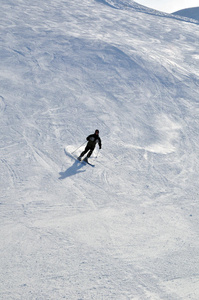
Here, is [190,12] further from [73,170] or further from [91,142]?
[73,170]

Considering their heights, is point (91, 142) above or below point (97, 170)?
above

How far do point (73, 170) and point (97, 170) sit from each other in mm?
645

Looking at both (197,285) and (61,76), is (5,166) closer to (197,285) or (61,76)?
(197,285)

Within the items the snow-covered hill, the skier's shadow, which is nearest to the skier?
the skier's shadow

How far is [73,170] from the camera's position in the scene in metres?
6.73

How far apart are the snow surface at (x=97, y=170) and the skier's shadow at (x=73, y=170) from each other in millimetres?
27

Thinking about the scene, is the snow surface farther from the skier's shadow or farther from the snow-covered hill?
the snow-covered hill

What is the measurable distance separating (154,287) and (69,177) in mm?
3224

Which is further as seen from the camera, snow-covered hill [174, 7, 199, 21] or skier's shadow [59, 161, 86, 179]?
snow-covered hill [174, 7, 199, 21]

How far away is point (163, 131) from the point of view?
9414mm

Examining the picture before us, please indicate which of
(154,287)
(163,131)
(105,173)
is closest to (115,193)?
(105,173)

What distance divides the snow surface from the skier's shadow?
3 centimetres

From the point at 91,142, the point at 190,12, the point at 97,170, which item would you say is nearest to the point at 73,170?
the point at 97,170

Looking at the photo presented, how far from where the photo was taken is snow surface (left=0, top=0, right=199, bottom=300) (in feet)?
13.4
